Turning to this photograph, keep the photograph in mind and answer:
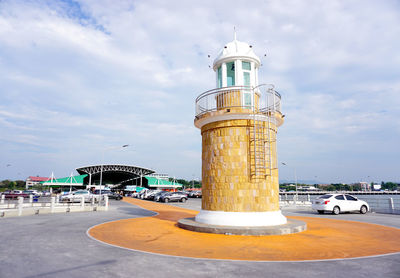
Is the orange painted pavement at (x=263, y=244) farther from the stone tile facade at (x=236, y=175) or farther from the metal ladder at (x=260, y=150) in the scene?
the metal ladder at (x=260, y=150)

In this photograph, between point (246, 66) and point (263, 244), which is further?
point (246, 66)

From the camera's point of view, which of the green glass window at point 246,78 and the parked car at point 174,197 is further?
the parked car at point 174,197

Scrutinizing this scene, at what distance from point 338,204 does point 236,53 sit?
13994mm

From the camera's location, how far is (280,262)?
6180 millimetres

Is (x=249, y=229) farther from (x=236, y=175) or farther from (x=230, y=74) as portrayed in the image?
(x=230, y=74)

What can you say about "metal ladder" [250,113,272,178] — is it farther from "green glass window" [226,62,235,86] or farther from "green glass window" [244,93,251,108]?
"green glass window" [226,62,235,86]

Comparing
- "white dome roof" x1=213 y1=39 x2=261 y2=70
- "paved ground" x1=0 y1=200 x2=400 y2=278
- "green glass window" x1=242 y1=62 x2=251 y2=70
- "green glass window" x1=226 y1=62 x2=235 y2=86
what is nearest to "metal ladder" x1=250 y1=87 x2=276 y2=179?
"green glass window" x1=226 y1=62 x2=235 y2=86

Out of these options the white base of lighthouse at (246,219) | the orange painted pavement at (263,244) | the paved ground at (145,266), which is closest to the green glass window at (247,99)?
the white base of lighthouse at (246,219)

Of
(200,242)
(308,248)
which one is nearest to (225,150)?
(200,242)

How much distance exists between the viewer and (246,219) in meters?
10.7

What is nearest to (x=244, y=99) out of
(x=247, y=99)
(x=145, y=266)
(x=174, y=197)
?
(x=247, y=99)

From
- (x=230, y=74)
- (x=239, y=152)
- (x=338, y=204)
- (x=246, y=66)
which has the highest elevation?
(x=246, y=66)

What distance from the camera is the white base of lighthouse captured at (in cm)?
1071

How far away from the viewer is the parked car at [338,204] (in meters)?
19.0
